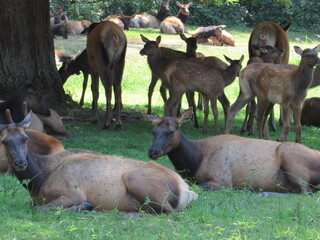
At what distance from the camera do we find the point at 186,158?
870 centimetres

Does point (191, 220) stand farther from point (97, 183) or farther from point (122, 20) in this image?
point (122, 20)

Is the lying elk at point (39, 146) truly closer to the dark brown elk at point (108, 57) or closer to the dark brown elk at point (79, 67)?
the dark brown elk at point (108, 57)

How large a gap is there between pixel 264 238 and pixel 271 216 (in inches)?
38.8

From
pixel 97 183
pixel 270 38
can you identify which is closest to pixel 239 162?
pixel 97 183

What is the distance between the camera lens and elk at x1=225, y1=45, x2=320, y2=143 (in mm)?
12031

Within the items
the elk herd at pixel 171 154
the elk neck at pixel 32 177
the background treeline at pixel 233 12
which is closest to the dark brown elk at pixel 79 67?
the elk herd at pixel 171 154

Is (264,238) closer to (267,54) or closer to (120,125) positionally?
(120,125)

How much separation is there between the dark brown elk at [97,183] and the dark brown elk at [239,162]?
1.24 metres

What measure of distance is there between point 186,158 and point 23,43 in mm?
6155

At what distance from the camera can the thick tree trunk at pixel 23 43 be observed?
1348cm

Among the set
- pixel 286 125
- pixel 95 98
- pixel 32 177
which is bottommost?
pixel 95 98

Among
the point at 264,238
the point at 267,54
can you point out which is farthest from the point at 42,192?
the point at 267,54

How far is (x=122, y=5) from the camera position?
36.5 meters

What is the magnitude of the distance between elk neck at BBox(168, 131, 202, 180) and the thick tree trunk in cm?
569
